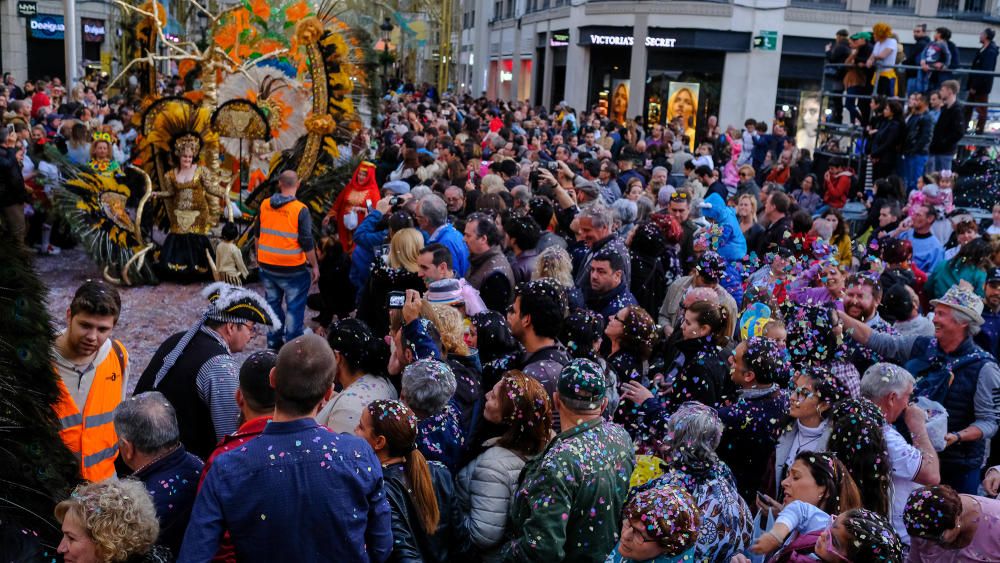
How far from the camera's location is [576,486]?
3.42 meters

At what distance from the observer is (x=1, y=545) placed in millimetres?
2943

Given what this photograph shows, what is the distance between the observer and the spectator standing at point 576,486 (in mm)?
3350

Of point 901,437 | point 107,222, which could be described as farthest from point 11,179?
point 901,437

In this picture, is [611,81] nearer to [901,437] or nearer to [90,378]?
[901,437]

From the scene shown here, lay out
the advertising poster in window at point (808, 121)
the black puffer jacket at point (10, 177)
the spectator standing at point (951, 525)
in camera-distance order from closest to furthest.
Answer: the spectator standing at point (951, 525) → the black puffer jacket at point (10, 177) → the advertising poster in window at point (808, 121)

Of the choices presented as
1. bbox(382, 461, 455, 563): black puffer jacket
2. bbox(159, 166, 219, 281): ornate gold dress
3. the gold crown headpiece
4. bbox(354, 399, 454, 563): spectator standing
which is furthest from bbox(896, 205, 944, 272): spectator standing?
the gold crown headpiece

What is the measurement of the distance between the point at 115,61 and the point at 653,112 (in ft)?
53.0

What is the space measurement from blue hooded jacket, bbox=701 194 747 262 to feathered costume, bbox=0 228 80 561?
224 inches

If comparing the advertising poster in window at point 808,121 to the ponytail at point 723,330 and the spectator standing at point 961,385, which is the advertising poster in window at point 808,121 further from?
the ponytail at point 723,330

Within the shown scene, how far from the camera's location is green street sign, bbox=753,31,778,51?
86.3 feet

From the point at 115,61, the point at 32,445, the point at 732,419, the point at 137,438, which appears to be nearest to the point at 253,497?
the point at 137,438

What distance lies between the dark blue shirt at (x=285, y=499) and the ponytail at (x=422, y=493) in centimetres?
50

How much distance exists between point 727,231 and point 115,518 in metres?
6.30

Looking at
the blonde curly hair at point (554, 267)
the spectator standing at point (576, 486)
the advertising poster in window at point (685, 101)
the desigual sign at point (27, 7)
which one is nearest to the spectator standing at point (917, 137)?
the blonde curly hair at point (554, 267)
